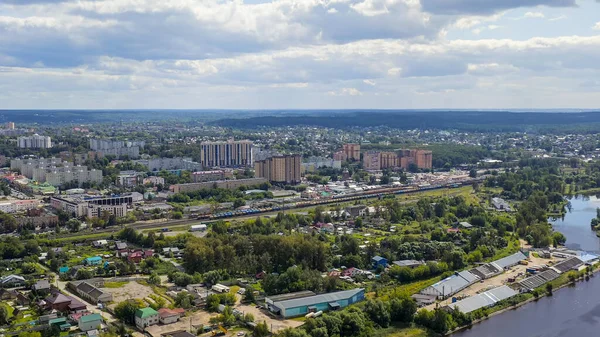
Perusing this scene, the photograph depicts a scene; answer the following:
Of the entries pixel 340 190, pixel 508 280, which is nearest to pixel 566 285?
pixel 508 280

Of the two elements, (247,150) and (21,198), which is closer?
(21,198)

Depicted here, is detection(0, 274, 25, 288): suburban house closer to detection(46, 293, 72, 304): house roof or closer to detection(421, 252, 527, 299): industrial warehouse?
detection(46, 293, 72, 304): house roof

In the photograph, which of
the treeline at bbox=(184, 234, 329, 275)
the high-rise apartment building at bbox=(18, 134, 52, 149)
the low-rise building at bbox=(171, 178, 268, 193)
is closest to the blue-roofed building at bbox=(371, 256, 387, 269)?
the treeline at bbox=(184, 234, 329, 275)

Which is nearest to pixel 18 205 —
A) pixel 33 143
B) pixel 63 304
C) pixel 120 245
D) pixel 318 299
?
pixel 120 245

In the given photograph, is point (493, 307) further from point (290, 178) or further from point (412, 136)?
point (412, 136)

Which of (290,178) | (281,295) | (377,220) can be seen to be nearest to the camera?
(281,295)

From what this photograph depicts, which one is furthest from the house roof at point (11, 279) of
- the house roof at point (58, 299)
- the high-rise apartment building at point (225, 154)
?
the high-rise apartment building at point (225, 154)
